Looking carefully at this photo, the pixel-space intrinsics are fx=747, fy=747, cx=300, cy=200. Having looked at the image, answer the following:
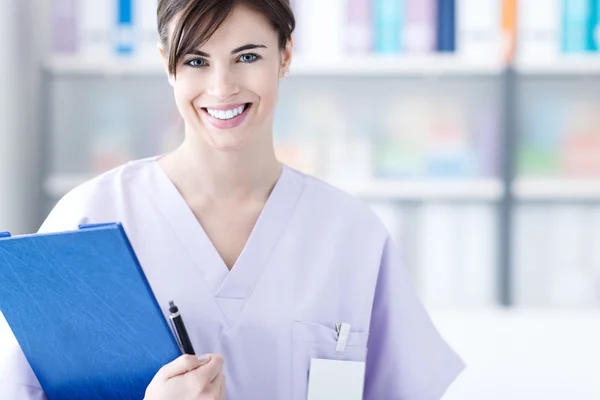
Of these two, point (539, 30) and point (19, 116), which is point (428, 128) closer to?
point (539, 30)

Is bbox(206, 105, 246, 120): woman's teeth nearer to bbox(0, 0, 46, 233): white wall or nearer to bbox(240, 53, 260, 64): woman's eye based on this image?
bbox(240, 53, 260, 64): woman's eye

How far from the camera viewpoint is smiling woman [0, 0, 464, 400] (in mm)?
1079

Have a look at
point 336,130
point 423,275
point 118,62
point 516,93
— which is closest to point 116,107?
Answer: point 118,62

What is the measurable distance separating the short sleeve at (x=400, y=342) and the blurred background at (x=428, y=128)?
41.4 inches

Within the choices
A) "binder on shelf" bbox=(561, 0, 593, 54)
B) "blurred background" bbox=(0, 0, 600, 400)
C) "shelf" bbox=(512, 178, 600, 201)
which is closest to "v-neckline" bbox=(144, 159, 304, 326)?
"blurred background" bbox=(0, 0, 600, 400)

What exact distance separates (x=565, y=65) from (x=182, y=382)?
1953 millimetres

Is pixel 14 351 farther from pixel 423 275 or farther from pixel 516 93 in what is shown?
pixel 516 93

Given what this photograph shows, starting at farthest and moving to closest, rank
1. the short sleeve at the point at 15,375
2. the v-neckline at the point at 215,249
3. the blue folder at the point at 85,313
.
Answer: the v-neckline at the point at 215,249 < the short sleeve at the point at 15,375 < the blue folder at the point at 85,313

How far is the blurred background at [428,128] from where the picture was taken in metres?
2.43

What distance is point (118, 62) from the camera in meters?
2.46

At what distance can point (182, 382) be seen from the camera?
35.1 inches

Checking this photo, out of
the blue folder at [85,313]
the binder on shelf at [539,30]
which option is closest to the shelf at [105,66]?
the binder on shelf at [539,30]

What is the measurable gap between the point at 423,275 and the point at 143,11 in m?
1.29

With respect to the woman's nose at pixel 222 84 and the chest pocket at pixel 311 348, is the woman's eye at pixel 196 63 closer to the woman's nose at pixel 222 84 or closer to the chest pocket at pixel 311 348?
the woman's nose at pixel 222 84
